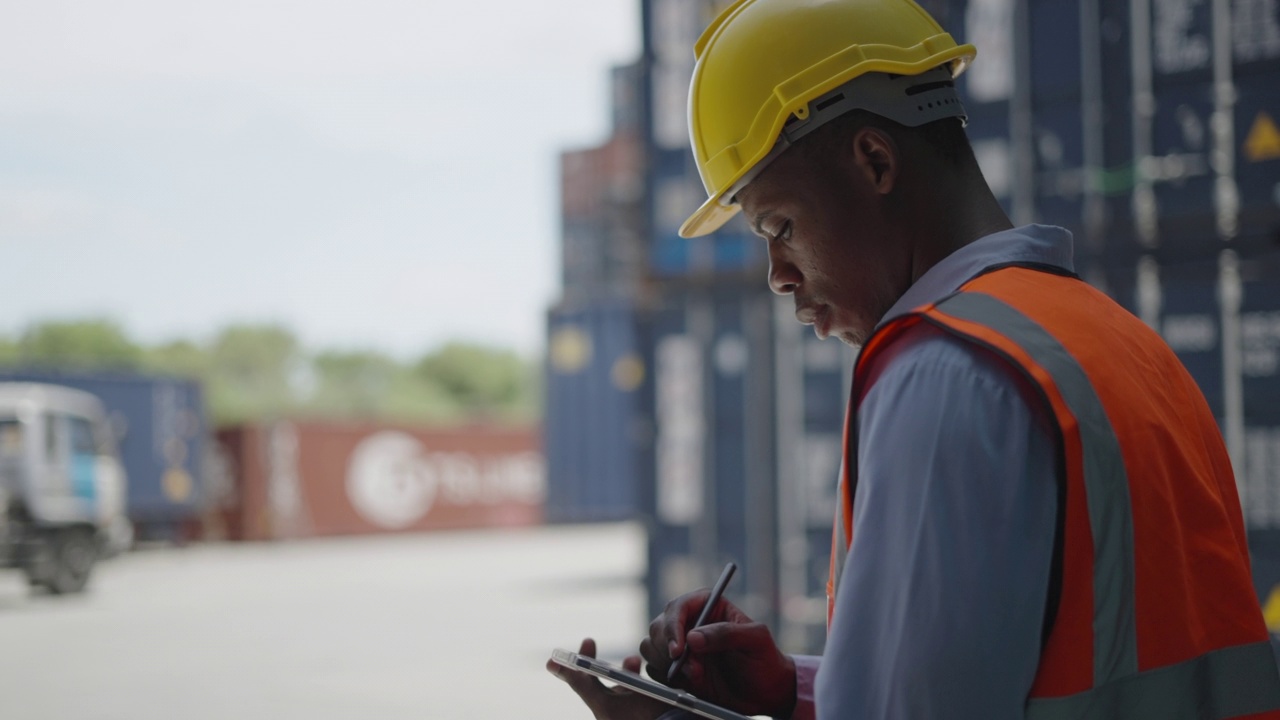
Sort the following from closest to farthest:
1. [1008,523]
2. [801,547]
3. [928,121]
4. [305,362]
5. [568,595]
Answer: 1. [1008,523]
2. [928,121]
3. [801,547]
4. [568,595]
5. [305,362]

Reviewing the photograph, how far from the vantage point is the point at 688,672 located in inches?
53.4

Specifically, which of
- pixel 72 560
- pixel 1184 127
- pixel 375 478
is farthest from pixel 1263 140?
pixel 375 478

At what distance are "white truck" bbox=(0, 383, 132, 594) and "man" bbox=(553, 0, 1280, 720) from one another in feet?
50.2

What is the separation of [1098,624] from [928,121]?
1.74ft

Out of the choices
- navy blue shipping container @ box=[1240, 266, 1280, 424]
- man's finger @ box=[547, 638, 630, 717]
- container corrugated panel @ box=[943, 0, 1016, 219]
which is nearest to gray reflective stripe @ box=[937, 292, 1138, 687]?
man's finger @ box=[547, 638, 630, 717]

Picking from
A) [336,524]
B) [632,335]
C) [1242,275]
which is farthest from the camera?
[336,524]

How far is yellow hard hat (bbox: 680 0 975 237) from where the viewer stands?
132 centimetres

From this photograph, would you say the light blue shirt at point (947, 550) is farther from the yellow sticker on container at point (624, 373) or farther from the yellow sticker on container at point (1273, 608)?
the yellow sticker on container at point (624, 373)

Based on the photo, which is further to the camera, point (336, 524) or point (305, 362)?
point (305, 362)

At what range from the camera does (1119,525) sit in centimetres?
109

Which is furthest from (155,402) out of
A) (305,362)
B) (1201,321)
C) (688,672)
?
(305,362)

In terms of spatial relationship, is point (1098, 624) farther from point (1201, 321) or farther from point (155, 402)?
point (155, 402)

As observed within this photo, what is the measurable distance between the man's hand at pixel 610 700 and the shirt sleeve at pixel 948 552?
353 mm

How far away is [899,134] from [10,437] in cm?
1607
